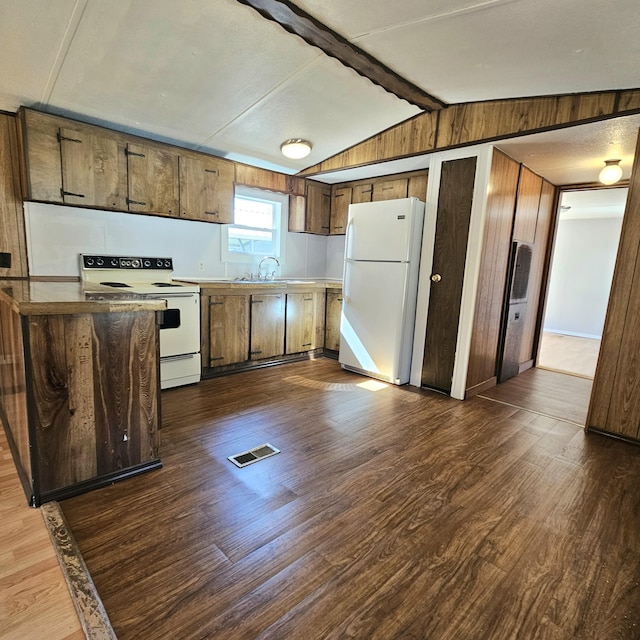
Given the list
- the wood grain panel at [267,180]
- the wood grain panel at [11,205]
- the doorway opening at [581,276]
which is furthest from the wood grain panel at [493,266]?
the wood grain panel at [11,205]

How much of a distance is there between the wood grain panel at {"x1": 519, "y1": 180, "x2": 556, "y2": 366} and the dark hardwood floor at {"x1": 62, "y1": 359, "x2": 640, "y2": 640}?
1982mm

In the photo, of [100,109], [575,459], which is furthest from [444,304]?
[100,109]

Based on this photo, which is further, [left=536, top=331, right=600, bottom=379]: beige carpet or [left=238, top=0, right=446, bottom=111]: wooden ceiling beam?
[left=536, top=331, right=600, bottom=379]: beige carpet

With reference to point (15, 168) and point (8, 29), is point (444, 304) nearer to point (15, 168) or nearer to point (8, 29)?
point (8, 29)

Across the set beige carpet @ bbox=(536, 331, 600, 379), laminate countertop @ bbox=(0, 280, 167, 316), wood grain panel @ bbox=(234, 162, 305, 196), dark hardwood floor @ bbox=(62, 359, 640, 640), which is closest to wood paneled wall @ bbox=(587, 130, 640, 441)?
dark hardwood floor @ bbox=(62, 359, 640, 640)

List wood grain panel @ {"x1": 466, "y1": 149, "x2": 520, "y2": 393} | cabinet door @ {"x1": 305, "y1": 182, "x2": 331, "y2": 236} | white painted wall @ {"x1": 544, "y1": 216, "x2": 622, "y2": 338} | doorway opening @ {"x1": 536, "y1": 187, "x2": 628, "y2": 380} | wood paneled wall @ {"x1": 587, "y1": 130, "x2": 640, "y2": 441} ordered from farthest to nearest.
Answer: white painted wall @ {"x1": 544, "y1": 216, "x2": 622, "y2": 338}
doorway opening @ {"x1": 536, "y1": 187, "x2": 628, "y2": 380}
cabinet door @ {"x1": 305, "y1": 182, "x2": 331, "y2": 236}
wood grain panel @ {"x1": 466, "y1": 149, "x2": 520, "y2": 393}
wood paneled wall @ {"x1": 587, "y1": 130, "x2": 640, "y2": 441}

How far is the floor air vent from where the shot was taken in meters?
2.14

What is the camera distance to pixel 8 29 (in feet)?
6.53

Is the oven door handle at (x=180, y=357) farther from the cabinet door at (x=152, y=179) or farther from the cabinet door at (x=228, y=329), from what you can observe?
the cabinet door at (x=152, y=179)

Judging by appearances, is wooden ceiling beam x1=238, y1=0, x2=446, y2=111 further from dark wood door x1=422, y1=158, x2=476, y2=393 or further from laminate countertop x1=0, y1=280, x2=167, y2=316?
laminate countertop x1=0, y1=280, x2=167, y2=316

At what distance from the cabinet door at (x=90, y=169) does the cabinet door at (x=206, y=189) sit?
572mm

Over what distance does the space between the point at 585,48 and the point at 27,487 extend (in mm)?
3624

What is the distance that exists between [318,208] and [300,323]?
1.62 meters

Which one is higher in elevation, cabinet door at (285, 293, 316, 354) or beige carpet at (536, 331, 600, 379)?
cabinet door at (285, 293, 316, 354)
